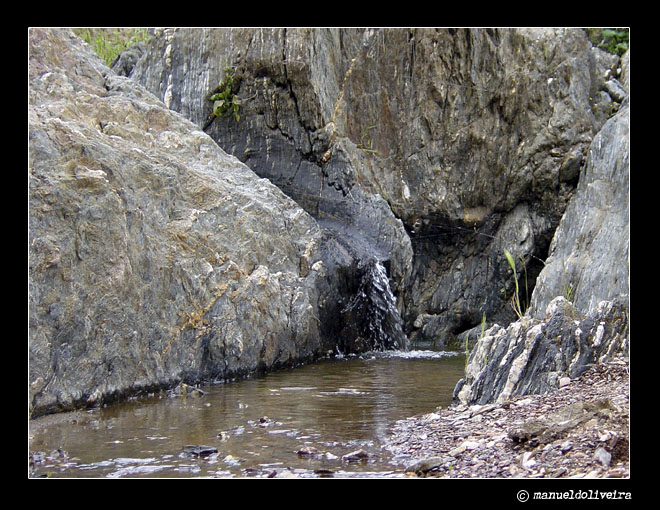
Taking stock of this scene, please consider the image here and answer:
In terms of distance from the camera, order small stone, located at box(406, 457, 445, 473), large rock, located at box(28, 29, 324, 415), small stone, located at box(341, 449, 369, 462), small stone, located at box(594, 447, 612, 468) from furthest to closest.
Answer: large rock, located at box(28, 29, 324, 415)
small stone, located at box(341, 449, 369, 462)
small stone, located at box(406, 457, 445, 473)
small stone, located at box(594, 447, 612, 468)

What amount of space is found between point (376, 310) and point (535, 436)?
6599 mm

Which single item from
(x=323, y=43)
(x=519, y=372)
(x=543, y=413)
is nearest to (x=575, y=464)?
(x=543, y=413)

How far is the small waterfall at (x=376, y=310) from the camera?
10.4 m

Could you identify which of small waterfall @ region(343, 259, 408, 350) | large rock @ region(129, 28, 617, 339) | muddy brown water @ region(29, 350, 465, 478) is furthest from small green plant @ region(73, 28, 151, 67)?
muddy brown water @ region(29, 350, 465, 478)

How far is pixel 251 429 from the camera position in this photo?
5184mm

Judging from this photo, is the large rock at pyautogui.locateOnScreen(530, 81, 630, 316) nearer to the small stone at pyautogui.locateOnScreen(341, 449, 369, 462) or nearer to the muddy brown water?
the muddy brown water

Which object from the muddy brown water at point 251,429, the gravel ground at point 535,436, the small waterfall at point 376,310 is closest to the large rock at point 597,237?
the muddy brown water at point 251,429

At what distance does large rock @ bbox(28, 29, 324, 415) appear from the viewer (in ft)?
20.1

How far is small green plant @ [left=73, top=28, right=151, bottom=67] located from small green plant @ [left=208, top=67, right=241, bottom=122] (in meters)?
2.07

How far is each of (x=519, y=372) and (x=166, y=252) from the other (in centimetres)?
406

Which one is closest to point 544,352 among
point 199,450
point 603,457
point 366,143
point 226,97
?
point 603,457

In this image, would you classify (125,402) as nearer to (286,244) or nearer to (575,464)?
(286,244)

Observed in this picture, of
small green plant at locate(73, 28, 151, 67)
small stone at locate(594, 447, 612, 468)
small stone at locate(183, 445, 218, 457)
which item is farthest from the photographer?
small green plant at locate(73, 28, 151, 67)

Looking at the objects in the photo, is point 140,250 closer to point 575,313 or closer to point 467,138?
point 575,313
